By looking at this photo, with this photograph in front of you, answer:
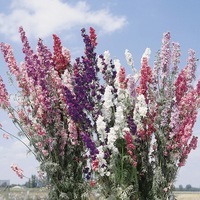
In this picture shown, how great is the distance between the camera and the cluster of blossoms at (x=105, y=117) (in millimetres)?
8086

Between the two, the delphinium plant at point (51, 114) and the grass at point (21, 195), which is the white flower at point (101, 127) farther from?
the grass at point (21, 195)

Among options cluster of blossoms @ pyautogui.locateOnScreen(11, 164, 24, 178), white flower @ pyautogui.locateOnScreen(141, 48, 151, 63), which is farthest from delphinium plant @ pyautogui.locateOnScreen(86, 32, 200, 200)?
cluster of blossoms @ pyautogui.locateOnScreen(11, 164, 24, 178)

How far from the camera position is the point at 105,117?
829cm

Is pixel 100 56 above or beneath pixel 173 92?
above

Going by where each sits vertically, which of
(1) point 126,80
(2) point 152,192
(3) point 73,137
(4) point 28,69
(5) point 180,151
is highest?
(4) point 28,69

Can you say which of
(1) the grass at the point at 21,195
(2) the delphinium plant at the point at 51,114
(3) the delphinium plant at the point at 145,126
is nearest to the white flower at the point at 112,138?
(3) the delphinium plant at the point at 145,126

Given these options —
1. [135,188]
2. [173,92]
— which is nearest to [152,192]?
[135,188]

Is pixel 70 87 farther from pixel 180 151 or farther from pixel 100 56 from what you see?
pixel 180 151

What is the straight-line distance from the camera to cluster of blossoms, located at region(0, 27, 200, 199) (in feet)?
26.5

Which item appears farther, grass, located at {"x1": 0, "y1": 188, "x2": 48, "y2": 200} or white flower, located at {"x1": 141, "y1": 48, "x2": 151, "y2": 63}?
grass, located at {"x1": 0, "y1": 188, "x2": 48, "y2": 200}

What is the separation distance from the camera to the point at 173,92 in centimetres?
866

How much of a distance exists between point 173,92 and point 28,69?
2.83 meters

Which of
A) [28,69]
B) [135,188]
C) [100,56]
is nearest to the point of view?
[135,188]

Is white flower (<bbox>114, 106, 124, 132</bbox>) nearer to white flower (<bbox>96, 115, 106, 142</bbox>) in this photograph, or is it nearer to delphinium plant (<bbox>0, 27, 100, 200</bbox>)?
white flower (<bbox>96, 115, 106, 142</bbox>)
